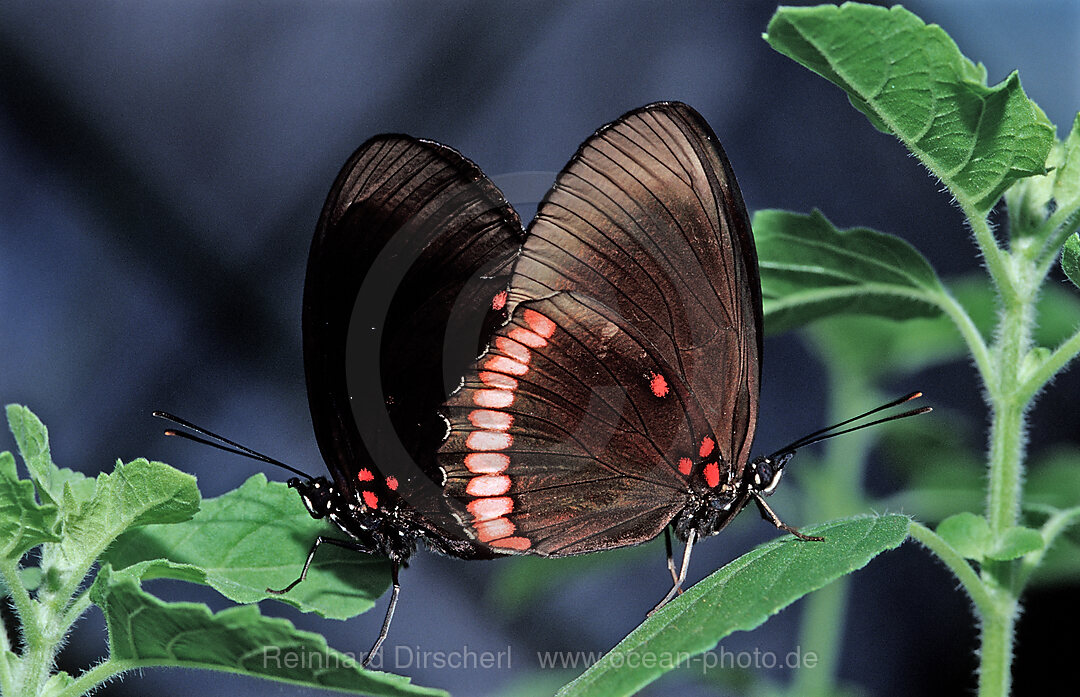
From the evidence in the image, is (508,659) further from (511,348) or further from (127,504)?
(127,504)

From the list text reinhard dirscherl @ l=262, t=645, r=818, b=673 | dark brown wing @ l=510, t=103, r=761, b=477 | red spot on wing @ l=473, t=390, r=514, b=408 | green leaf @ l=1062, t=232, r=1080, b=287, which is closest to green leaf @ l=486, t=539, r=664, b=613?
text reinhard dirscherl @ l=262, t=645, r=818, b=673

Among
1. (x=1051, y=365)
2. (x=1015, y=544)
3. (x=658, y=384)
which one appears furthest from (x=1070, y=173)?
(x=658, y=384)

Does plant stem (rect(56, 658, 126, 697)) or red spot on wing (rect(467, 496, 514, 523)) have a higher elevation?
red spot on wing (rect(467, 496, 514, 523))

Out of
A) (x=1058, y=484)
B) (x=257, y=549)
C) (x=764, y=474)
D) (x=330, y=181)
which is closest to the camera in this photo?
(x=257, y=549)

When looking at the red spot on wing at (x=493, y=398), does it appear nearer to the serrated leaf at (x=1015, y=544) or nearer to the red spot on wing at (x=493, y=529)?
the red spot on wing at (x=493, y=529)

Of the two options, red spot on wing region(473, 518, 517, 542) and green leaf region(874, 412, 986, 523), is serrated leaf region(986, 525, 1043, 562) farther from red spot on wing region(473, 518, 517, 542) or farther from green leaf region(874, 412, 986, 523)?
green leaf region(874, 412, 986, 523)

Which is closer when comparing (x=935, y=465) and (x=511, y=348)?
(x=511, y=348)

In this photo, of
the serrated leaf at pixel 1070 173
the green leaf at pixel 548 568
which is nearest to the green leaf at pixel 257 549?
the green leaf at pixel 548 568
